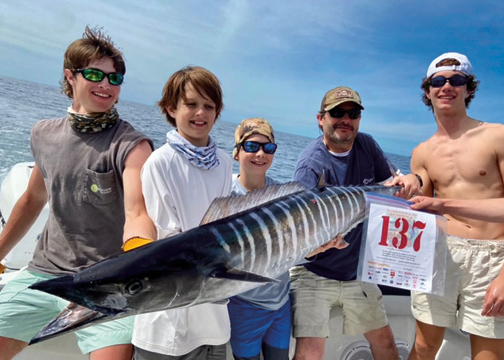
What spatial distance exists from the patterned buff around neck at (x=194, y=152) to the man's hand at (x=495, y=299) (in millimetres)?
2002

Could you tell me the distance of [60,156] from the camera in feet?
7.04

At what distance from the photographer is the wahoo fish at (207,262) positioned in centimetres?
94

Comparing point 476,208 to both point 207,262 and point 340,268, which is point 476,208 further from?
point 207,262

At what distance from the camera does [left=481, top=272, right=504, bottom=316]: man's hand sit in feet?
7.52

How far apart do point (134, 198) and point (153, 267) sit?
89 cm

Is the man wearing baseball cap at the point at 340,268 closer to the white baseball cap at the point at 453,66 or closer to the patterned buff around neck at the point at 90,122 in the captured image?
the white baseball cap at the point at 453,66

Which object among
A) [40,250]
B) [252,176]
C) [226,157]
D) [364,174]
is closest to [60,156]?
[40,250]

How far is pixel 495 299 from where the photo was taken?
2.29 meters

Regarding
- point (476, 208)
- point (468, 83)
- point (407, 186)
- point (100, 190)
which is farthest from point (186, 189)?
point (468, 83)

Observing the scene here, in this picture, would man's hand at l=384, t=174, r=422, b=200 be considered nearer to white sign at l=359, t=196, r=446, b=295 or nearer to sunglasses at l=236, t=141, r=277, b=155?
white sign at l=359, t=196, r=446, b=295

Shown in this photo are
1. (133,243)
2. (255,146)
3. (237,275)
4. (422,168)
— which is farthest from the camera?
(422,168)

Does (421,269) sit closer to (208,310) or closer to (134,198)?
(208,310)

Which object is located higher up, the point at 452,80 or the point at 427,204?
the point at 452,80

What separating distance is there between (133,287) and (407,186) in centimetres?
209
